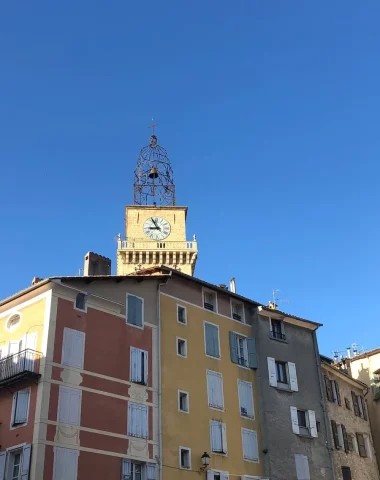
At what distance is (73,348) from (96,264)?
9.99m

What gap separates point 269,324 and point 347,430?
Answer: 9.57 m

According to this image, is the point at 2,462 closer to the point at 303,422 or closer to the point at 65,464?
the point at 65,464

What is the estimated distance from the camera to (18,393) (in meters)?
33.3

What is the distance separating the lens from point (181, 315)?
4169cm

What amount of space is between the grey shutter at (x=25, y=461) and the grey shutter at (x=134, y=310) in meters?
9.37

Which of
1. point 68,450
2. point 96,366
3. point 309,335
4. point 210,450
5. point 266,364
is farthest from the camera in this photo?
point 309,335

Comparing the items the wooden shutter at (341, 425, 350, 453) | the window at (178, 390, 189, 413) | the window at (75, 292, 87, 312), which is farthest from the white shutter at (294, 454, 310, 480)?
the window at (75, 292, 87, 312)

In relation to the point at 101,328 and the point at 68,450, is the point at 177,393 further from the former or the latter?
the point at 68,450

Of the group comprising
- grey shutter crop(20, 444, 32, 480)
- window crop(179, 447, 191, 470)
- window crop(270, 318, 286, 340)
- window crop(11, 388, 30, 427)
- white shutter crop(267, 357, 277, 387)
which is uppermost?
window crop(270, 318, 286, 340)

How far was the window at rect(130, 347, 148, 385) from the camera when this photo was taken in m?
36.9

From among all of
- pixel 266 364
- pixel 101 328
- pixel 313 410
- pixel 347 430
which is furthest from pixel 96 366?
pixel 347 430

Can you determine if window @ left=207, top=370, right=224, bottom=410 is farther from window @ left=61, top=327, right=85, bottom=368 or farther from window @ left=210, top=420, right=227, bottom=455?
window @ left=61, top=327, right=85, bottom=368

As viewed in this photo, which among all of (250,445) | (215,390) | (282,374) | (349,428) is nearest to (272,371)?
(282,374)

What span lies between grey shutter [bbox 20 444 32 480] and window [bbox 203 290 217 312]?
1553 cm
